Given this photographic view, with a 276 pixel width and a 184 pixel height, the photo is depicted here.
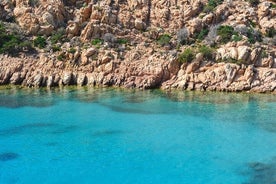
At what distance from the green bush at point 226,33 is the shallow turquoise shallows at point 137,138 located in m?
10.1

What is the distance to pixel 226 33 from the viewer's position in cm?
4891

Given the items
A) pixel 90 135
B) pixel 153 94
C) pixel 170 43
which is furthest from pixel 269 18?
pixel 90 135

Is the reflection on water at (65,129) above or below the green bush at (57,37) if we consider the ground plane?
below

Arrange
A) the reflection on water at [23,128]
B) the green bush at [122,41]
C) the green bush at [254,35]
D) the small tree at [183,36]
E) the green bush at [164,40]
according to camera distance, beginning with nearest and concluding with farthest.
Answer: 1. the reflection on water at [23,128]
2. the green bush at [254,35]
3. the green bush at [164,40]
4. the small tree at [183,36]
5. the green bush at [122,41]

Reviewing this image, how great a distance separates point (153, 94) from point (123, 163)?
1944 centimetres

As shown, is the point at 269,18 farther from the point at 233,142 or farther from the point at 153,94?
the point at 233,142

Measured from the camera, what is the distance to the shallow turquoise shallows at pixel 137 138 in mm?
21359

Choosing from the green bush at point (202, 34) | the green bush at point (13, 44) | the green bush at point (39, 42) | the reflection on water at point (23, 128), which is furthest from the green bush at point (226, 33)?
the reflection on water at point (23, 128)

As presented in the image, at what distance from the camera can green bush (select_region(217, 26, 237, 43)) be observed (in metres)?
48.6

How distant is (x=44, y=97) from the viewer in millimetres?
40656

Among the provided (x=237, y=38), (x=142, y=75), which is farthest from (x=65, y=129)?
(x=237, y=38)

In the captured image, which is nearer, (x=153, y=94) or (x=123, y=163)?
(x=123, y=163)

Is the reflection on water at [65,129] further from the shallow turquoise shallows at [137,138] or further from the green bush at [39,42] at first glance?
the green bush at [39,42]

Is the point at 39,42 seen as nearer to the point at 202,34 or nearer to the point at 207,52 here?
the point at 202,34
